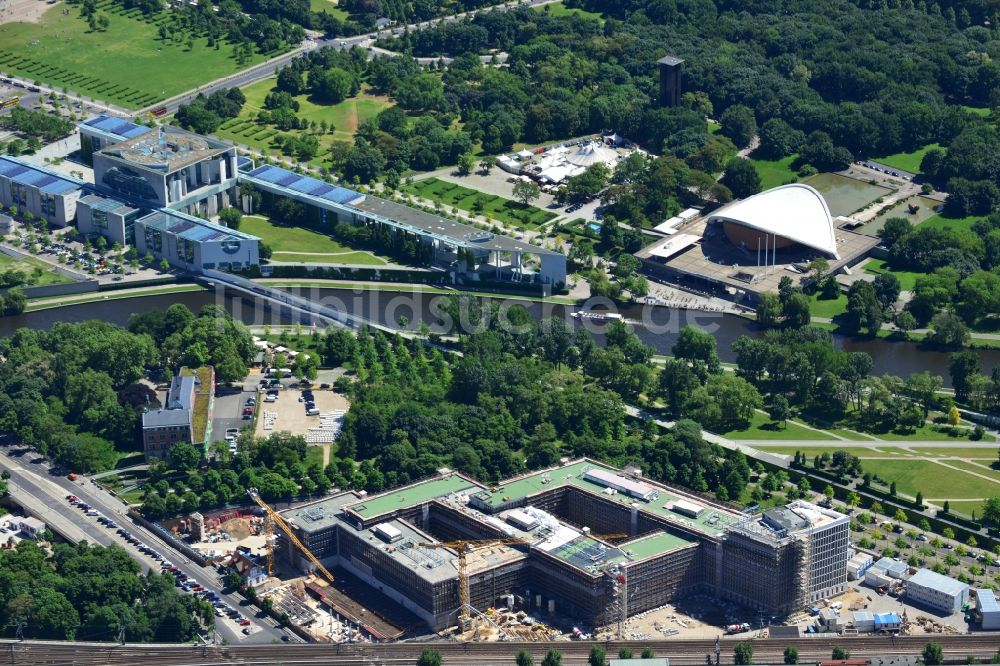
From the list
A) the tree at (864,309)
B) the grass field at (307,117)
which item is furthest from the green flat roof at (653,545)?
the grass field at (307,117)

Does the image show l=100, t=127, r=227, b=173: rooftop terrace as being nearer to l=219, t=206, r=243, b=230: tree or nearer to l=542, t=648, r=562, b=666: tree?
l=219, t=206, r=243, b=230: tree

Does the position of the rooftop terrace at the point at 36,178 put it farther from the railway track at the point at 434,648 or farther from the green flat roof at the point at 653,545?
the green flat roof at the point at 653,545

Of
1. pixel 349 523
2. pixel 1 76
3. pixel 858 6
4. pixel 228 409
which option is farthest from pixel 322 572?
pixel 858 6

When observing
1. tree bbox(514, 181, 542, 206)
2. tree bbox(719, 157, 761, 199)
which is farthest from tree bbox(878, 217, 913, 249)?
tree bbox(514, 181, 542, 206)

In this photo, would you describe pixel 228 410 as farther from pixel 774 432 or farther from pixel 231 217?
pixel 774 432

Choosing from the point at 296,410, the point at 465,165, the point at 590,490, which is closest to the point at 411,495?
the point at 590,490

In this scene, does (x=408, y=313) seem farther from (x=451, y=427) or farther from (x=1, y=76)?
(x=1, y=76)

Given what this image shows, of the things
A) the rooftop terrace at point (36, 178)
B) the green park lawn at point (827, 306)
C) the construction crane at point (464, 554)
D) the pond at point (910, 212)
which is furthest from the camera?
the rooftop terrace at point (36, 178)
